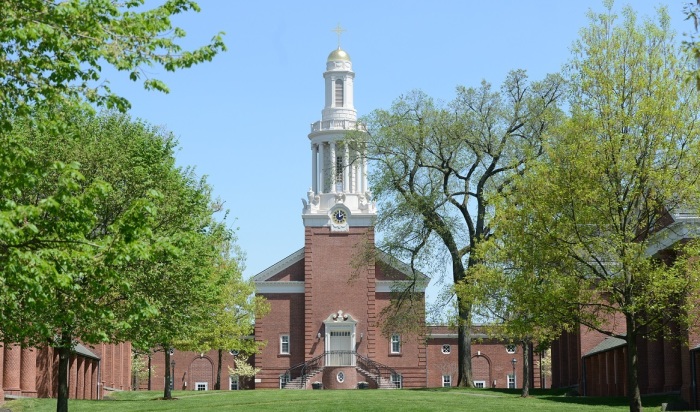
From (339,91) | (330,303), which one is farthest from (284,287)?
(339,91)

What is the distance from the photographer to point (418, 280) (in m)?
60.8

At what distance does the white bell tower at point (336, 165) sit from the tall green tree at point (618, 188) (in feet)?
159

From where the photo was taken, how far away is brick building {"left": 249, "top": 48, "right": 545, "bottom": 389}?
75.8 m

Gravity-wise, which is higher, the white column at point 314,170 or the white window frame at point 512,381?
the white column at point 314,170

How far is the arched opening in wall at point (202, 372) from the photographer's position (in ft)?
289

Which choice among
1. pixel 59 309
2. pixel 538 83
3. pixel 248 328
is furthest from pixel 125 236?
pixel 248 328

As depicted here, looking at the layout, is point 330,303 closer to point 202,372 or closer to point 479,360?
point 202,372

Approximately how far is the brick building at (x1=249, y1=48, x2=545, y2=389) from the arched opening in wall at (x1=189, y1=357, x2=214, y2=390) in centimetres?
1014

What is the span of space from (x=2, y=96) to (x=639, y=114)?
16923 mm

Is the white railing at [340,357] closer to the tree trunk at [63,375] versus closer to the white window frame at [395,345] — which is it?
the white window frame at [395,345]

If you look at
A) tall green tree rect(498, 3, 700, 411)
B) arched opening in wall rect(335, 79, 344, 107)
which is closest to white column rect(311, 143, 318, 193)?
arched opening in wall rect(335, 79, 344, 107)

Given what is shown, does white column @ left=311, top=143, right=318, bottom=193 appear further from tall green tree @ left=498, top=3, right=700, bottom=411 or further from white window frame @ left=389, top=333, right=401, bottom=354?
tall green tree @ left=498, top=3, right=700, bottom=411

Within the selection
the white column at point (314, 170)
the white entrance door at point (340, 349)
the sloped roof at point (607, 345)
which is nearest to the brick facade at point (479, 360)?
the white entrance door at point (340, 349)

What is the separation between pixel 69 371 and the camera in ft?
174
